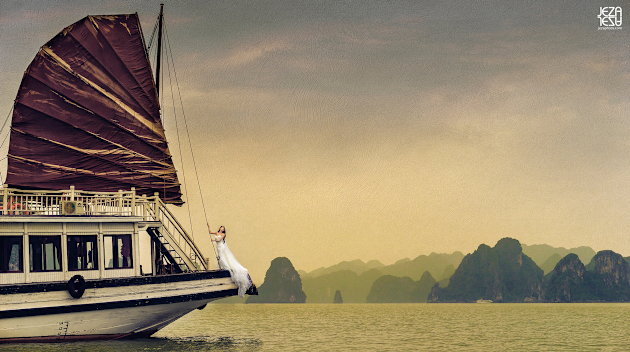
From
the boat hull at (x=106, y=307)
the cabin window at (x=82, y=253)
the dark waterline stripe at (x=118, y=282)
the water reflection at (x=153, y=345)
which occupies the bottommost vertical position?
the water reflection at (x=153, y=345)

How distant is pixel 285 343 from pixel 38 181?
8.65 metres

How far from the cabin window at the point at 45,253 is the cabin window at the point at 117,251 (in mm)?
1140

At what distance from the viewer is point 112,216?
17.7 meters

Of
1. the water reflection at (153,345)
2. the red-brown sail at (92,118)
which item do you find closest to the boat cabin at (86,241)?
the water reflection at (153,345)

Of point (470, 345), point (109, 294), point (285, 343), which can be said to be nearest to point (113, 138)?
point (109, 294)

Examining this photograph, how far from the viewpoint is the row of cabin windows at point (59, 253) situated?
A: 16531 millimetres

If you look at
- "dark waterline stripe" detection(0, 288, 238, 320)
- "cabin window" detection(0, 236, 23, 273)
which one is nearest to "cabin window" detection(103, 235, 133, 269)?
"dark waterline stripe" detection(0, 288, 238, 320)

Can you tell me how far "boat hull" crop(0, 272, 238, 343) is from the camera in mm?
16125

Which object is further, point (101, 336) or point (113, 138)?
point (113, 138)

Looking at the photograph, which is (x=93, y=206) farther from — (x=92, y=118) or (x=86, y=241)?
(x=92, y=118)

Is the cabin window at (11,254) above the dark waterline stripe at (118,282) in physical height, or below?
above

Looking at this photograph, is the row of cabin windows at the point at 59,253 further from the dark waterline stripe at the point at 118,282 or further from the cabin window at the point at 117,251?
the dark waterline stripe at the point at 118,282

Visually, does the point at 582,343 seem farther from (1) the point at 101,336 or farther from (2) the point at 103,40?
(2) the point at 103,40

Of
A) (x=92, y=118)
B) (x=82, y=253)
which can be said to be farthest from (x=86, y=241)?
(x=92, y=118)
